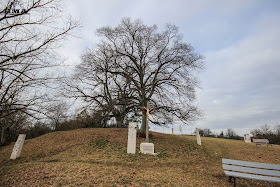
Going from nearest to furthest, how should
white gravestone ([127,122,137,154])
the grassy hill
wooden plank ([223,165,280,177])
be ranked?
wooden plank ([223,165,280,177]), the grassy hill, white gravestone ([127,122,137,154])

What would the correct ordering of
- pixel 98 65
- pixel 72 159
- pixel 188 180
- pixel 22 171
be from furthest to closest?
1. pixel 98 65
2. pixel 72 159
3. pixel 22 171
4. pixel 188 180

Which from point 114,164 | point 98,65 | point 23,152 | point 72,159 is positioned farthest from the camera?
point 98,65

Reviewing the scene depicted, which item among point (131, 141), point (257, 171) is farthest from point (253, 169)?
point (131, 141)

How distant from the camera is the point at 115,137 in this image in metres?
13.5

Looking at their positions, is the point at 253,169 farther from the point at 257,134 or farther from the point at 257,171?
the point at 257,134

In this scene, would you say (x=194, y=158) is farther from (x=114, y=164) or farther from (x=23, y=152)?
(x=23, y=152)

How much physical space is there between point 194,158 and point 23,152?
1245cm

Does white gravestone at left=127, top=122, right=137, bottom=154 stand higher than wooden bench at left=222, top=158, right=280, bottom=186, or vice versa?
white gravestone at left=127, top=122, right=137, bottom=154

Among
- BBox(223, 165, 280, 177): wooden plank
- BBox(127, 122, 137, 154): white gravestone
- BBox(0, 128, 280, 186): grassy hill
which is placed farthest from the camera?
BBox(127, 122, 137, 154): white gravestone

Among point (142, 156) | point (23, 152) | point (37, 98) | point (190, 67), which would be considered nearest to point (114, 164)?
point (142, 156)

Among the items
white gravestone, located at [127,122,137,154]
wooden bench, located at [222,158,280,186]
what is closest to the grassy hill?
white gravestone, located at [127,122,137,154]

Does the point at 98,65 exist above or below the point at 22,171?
above

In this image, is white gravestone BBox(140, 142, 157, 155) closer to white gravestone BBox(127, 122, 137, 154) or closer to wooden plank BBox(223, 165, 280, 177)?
white gravestone BBox(127, 122, 137, 154)

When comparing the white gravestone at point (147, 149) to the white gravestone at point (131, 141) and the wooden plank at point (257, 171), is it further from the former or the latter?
the wooden plank at point (257, 171)
